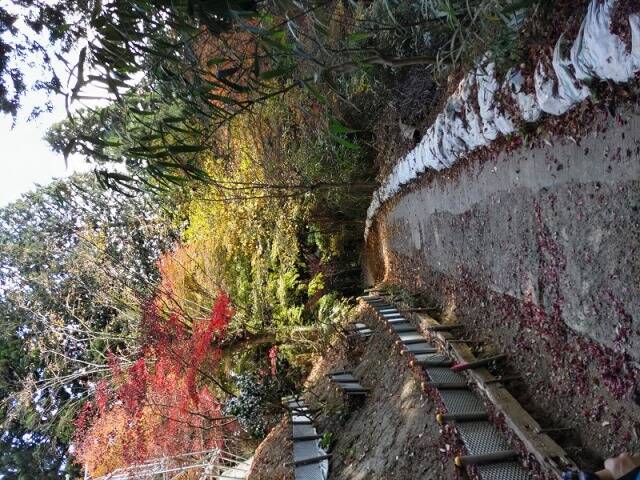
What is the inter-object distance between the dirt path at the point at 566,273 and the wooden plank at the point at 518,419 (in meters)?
0.14

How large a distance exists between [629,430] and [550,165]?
5.99 feet

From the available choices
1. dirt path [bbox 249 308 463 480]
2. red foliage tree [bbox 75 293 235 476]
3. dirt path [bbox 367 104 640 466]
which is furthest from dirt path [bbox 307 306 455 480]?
red foliage tree [bbox 75 293 235 476]

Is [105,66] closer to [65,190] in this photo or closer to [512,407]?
[512,407]

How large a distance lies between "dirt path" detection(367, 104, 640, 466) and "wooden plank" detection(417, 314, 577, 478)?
14cm

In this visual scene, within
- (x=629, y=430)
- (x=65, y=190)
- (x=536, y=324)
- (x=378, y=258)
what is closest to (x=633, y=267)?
(x=629, y=430)

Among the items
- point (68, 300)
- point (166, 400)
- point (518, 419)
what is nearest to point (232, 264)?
point (166, 400)

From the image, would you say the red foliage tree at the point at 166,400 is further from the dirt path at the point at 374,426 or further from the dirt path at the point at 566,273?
the dirt path at the point at 566,273

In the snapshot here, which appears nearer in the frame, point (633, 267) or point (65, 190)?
point (633, 267)

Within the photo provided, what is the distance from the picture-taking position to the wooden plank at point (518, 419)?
10.8ft

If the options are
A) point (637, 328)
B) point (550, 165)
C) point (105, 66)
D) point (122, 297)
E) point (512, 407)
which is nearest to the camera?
point (637, 328)

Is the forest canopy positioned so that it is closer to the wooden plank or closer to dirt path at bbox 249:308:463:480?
dirt path at bbox 249:308:463:480

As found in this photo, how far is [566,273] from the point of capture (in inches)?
141

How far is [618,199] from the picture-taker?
3029 mm

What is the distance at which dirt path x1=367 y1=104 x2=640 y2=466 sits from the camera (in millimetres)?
3012
